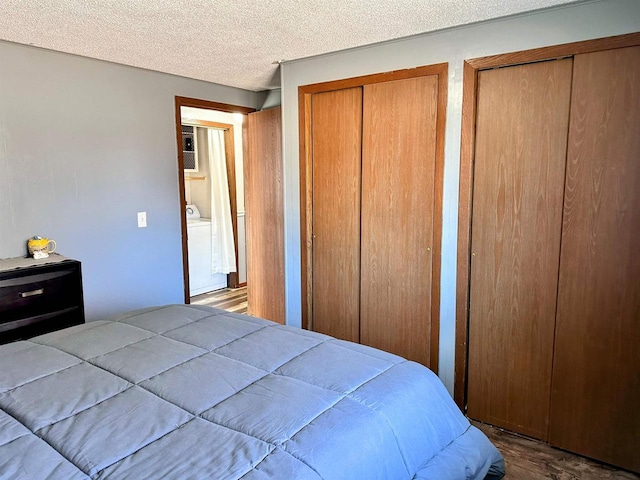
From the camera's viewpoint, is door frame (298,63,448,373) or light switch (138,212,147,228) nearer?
door frame (298,63,448,373)

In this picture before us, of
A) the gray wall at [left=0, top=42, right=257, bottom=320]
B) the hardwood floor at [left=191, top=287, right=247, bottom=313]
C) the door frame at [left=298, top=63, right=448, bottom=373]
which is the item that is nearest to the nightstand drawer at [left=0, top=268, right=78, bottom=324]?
the gray wall at [left=0, top=42, right=257, bottom=320]

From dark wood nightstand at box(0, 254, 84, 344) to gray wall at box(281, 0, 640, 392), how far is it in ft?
4.77

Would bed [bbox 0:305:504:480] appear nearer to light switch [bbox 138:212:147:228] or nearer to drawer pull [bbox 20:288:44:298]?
drawer pull [bbox 20:288:44:298]

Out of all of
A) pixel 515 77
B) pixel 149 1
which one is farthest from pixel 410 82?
pixel 149 1

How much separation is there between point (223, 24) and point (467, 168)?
5.08 feet

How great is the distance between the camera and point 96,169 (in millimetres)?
3186

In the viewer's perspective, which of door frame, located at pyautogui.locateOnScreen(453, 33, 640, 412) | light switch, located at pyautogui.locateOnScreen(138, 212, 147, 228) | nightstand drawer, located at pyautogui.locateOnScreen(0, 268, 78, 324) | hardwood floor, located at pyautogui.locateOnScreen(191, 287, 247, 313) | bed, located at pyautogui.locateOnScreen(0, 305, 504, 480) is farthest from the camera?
hardwood floor, located at pyautogui.locateOnScreen(191, 287, 247, 313)

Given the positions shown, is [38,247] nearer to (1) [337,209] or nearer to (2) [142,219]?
(2) [142,219]

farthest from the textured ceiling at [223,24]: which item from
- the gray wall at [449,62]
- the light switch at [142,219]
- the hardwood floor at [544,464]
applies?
the hardwood floor at [544,464]

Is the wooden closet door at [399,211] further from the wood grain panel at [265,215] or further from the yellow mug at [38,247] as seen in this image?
the yellow mug at [38,247]

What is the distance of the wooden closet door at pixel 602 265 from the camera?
2115 mm

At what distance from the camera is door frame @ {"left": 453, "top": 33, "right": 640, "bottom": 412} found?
227 centimetres

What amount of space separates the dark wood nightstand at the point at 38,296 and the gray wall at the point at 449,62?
4.77 ft

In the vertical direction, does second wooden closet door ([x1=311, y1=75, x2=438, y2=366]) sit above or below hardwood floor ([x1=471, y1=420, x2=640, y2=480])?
above
